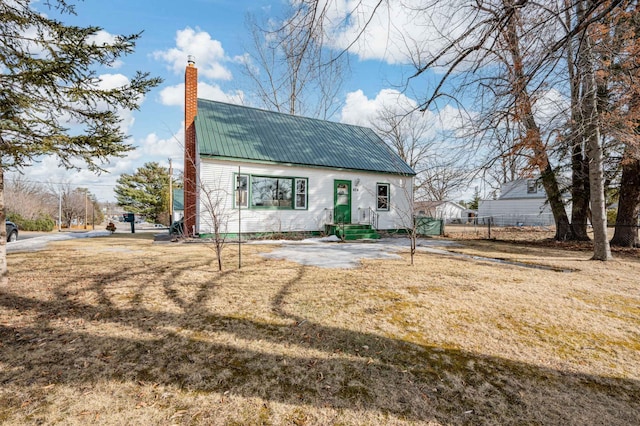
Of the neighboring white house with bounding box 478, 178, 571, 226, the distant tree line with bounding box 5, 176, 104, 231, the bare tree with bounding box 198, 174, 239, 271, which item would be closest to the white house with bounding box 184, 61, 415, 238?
the bare tree with bounding box 198, 174, 239, 271

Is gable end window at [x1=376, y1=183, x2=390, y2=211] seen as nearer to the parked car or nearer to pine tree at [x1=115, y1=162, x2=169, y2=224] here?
the parked car

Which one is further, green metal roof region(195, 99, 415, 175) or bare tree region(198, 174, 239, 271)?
green metal roof region(195, 99, 415, 175)

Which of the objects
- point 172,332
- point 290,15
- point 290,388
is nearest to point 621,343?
point 290,388

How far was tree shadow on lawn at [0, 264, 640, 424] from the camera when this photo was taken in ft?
7.02

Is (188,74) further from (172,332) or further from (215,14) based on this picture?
(172,332)

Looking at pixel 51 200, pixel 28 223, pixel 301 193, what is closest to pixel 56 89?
pixel 301 193

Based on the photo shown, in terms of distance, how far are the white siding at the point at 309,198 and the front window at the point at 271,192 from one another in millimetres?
261

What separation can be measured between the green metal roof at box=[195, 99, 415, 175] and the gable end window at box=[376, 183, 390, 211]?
80cm

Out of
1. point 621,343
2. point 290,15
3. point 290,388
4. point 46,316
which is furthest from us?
point 46,316

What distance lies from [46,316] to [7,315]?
471 mm

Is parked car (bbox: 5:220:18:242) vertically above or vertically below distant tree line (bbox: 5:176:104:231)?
below

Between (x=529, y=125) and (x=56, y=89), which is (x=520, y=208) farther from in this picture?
(x=56, y=89)

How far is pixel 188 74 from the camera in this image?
1302 centimetres

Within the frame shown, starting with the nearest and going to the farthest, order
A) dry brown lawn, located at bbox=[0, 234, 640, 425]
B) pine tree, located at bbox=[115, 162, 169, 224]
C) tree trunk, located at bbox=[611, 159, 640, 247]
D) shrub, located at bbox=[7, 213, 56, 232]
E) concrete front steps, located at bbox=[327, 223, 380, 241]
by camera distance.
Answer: dry brown lawn, located at bbox=[0, 234, 640, 425] → tree trunk, located at bbox=[611, 159, 640, 247] → concrete front steps, located at bbox=[327, 223, 380, 241] → shrub, located at bbox=[7, 213, 56, 232] → pine tree, located at bbox=[115, 162, 169, 224]
